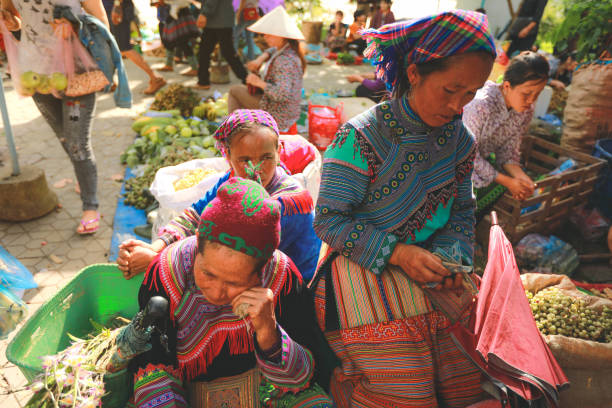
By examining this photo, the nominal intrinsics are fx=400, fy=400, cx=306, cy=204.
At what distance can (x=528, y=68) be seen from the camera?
2.64 meters

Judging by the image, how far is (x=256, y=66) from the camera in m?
4.25

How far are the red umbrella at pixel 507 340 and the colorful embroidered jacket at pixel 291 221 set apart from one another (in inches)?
31.8

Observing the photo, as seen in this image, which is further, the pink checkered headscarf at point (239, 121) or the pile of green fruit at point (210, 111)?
the pile of green fruit at point (210, 111)

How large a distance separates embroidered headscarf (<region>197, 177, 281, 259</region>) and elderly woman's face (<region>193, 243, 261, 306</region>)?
3cm

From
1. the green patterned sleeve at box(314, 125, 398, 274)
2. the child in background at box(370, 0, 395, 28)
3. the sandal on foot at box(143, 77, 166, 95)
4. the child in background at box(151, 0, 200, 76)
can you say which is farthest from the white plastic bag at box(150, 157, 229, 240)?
the child in background at box(370, 0, 395, 28)

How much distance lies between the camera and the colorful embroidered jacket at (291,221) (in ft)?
6.27

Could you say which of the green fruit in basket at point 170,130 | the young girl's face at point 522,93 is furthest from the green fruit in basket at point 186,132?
the young girl's face at point 522,93

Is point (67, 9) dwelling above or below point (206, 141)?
above

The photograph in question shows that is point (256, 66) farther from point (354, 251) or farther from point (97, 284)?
point (354, 251)

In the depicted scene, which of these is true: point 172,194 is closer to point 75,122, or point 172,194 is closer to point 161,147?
point 75,122

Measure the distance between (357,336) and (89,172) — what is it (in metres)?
2.77

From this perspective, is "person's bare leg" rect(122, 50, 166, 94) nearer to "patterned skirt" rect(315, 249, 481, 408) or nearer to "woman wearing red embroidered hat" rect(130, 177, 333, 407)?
"woman wearing red embroidered hat" rect(130, 177, 333, 407)

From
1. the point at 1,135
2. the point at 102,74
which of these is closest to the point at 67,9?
the point at 102,74

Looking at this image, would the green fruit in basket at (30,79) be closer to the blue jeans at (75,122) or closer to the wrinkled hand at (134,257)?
the blue jeans at (75,122)
